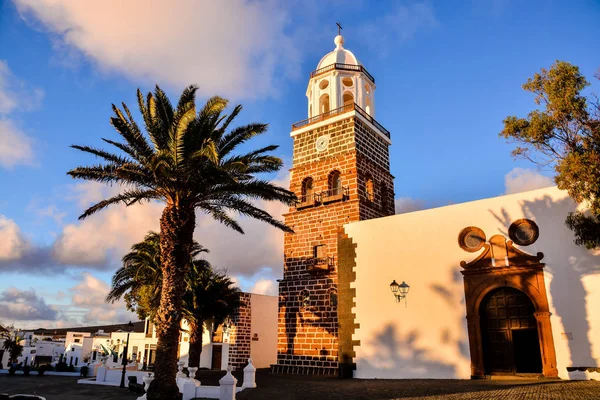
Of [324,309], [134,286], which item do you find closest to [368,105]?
[324,309]

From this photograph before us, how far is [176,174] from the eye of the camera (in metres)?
11.5

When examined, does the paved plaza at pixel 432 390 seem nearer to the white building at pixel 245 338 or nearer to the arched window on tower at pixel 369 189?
the arched window on tower at pixel 369 189

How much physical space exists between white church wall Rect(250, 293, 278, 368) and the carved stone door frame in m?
15.5

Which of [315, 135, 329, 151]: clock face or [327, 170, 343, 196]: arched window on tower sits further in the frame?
[315, 135, 329, 151]: clock face

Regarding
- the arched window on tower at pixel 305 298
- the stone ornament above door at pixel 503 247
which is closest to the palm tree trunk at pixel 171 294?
the arched window on tower at pixel 305 298

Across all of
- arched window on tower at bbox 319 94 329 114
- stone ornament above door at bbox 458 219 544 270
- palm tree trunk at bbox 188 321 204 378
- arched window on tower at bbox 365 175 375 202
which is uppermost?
arched window on tower at bbox 319 94 329 114

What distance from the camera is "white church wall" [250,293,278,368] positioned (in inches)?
1051

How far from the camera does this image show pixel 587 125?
1108 centimetres

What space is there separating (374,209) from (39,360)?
152 feet

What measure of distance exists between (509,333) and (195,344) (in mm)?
14353

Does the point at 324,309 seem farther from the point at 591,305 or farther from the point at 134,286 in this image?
the point at 134,286

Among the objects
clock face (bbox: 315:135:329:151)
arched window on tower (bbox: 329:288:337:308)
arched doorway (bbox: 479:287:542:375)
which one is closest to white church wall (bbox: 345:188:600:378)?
arched doorway (bbox: 479:287:542:375)

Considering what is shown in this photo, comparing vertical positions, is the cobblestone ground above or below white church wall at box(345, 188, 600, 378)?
below

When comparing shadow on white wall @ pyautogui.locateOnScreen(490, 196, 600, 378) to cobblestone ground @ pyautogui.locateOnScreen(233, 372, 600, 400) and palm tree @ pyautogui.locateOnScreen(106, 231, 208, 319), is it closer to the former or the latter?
cobblestone ground @ pyautogui.locateOnScreen(233, 372, 600, 400)
